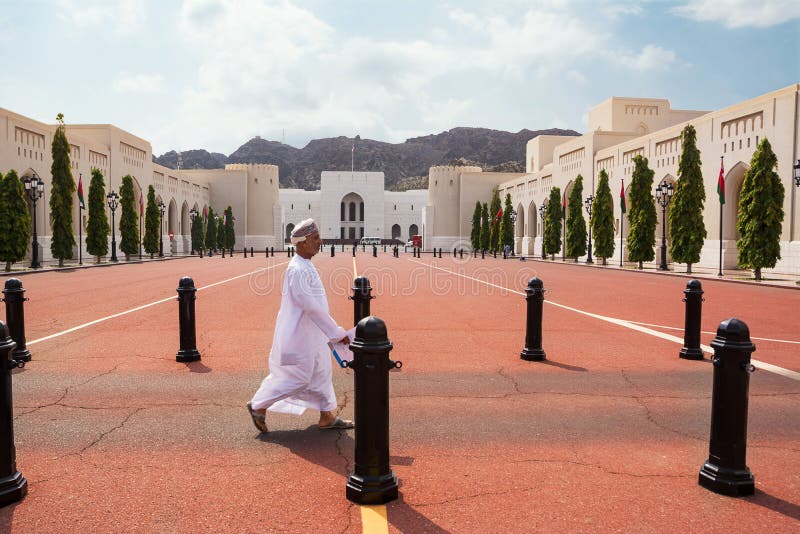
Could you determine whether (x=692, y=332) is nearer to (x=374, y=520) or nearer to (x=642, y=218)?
(x=374, y=520)

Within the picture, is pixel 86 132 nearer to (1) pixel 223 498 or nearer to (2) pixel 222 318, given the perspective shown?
(2) pixel 222 318

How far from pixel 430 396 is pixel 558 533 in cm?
282

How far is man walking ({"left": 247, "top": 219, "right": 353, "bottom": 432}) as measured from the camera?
4621 mm

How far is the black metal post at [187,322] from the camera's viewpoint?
7148 mm

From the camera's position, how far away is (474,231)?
74.1 meters

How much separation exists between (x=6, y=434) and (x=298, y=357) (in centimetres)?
188

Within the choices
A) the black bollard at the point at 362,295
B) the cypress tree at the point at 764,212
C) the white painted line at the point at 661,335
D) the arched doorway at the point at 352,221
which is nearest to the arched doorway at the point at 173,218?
the arched doorway at the point at 352,221

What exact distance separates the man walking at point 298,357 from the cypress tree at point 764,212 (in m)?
23.5

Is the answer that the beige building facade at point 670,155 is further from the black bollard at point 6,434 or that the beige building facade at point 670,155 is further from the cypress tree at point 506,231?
the black bollard at point 6,434

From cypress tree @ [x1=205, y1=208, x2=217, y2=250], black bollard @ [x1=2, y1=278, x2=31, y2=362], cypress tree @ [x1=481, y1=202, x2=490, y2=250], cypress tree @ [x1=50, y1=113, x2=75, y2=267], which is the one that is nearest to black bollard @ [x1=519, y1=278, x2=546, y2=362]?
black bollard @ [x1=2, y1=278, x2=31, y2=362]

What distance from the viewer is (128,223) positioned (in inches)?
1687

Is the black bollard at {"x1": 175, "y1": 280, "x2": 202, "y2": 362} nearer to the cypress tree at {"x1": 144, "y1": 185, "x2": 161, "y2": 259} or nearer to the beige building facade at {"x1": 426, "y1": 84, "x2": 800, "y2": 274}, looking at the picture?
the beige building facade at {"x1": 426, "y1": 84, "x2": 800, "y2": 274}

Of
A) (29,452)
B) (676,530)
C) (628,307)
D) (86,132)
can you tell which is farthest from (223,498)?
(86,132)

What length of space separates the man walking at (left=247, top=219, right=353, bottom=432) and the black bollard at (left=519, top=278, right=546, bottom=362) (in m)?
3.29
